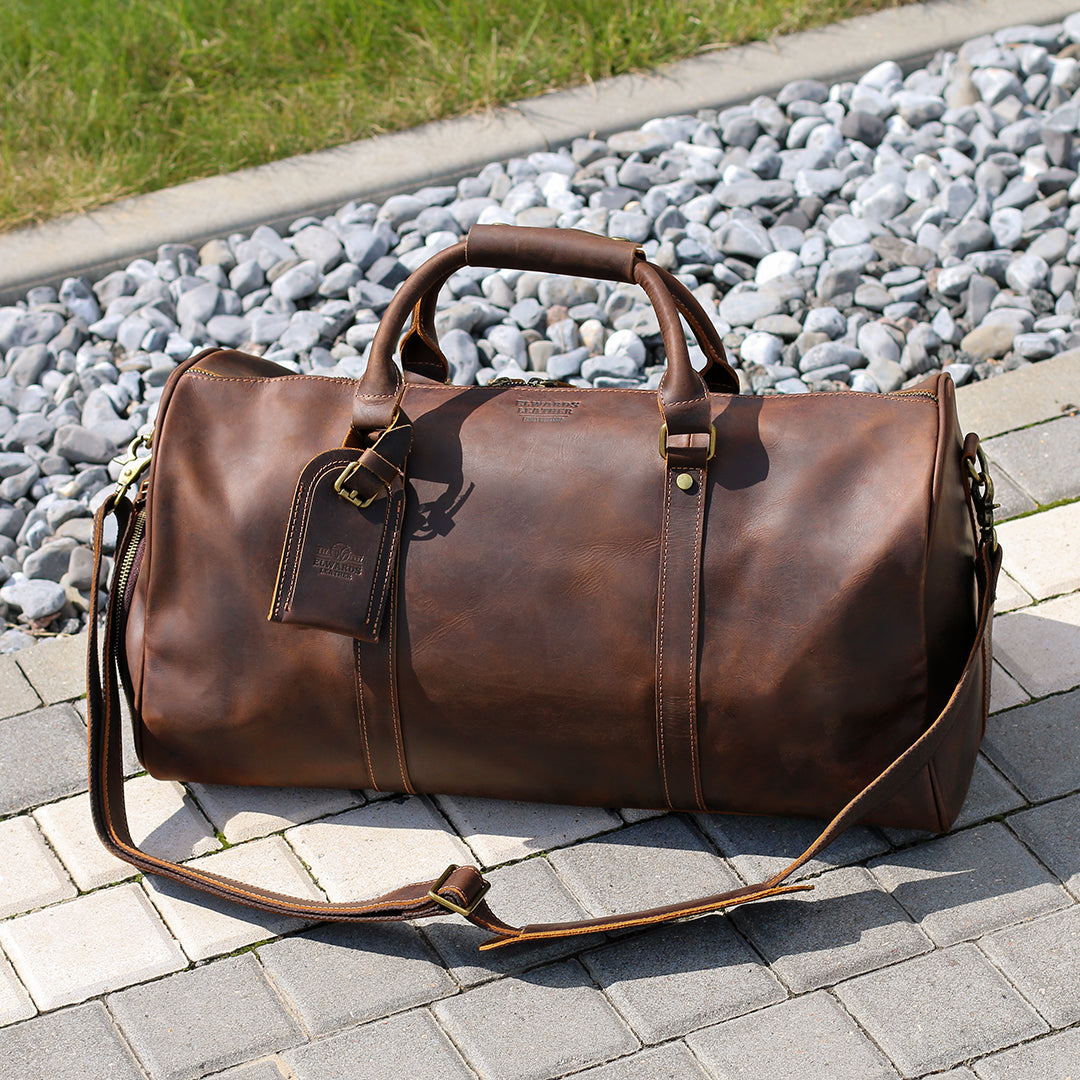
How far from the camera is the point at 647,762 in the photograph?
2.05 metres

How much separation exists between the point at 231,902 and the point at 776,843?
83 cm

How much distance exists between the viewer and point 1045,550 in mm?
2619

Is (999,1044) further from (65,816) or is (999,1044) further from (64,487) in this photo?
(64,487)

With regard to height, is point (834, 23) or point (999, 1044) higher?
point (834, 23)

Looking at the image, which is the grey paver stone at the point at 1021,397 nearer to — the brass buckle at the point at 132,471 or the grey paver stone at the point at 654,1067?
the grey paver stone at the point at 654,1067

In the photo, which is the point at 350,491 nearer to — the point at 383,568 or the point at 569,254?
the point at 383,568

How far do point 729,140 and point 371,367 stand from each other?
2175 millimetres

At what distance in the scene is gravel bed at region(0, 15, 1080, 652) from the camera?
3096 mm

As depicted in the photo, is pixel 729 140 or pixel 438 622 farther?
pixel 729 140

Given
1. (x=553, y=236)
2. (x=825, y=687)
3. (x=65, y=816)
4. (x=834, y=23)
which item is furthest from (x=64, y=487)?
(x=834, y=23)

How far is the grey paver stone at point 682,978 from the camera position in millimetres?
1903

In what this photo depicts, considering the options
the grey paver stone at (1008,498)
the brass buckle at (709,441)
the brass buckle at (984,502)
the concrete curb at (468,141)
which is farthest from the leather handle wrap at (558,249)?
the concrete curb at (468,141)

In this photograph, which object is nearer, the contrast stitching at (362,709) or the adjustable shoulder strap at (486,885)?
the adjustable shoulder strap at (486,885)

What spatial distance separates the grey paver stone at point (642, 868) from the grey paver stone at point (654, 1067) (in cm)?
24
